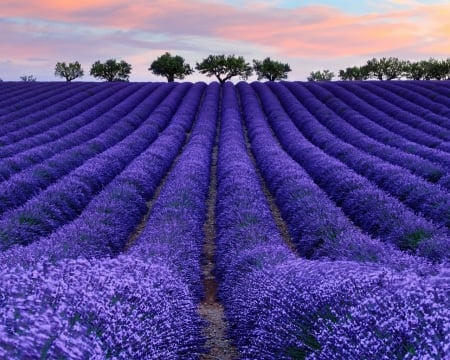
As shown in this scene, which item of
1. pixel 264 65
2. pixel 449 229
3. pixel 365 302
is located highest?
pixel 264 65

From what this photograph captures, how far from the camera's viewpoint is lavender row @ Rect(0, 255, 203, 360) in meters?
3.00

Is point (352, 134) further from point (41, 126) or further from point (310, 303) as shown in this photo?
point (310, 303)

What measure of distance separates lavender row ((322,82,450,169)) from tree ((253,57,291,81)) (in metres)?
22.5

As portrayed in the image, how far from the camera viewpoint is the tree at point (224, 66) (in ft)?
189

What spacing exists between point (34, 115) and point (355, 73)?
48.6 meters

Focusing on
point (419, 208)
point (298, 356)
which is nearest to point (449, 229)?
point (419, 208)

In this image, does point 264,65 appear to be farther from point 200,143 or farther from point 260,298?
point 260,298

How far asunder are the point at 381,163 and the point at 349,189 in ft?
8.91

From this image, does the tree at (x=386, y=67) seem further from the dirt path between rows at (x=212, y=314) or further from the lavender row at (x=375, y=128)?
the dirt path between rows at (x=212, y=314)

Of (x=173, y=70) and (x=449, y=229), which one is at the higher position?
(x=173, y=70)

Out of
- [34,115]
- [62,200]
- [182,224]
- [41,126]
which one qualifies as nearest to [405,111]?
[41,126]

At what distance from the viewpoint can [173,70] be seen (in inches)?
2338

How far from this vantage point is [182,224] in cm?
891

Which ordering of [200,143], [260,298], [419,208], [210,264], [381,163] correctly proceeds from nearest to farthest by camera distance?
[260,298], [210,264], [419,208], [381,163], [200,143]
